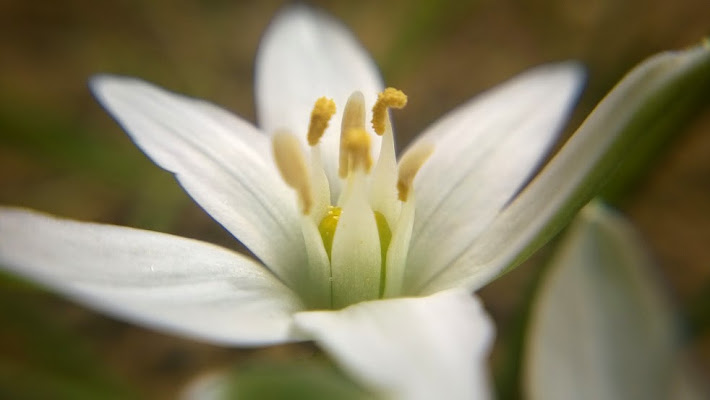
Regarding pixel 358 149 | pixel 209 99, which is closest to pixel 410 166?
pixel 358 149

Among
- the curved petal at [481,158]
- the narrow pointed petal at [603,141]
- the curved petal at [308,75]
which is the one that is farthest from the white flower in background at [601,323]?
the curved petal at [308,75]

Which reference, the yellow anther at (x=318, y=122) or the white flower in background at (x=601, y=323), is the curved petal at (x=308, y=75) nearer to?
the yellow anther at (x=318, y=122)

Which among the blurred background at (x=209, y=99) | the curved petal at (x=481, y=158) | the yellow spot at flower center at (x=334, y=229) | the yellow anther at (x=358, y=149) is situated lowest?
the blurred background at (x=209, y=99)

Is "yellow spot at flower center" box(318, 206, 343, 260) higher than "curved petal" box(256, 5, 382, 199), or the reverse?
"curved petal" box(256, 5, 382, 199)

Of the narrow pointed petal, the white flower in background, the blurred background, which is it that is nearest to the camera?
the white flower in background

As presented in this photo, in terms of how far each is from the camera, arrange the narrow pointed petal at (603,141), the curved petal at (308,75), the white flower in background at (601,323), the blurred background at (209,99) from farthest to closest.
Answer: the blurred background at (209,99)
the curved petal at (308,75)
the narrow pointed petal at (603,141)
the white flower in background at (601,323)

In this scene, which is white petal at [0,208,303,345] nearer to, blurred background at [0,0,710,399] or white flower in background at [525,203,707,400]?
white flower in background at [525,203,707,400]

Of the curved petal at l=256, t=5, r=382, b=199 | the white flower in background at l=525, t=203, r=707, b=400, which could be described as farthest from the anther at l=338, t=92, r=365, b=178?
the white flower in background at l=525, t=203, r=707, b=400
